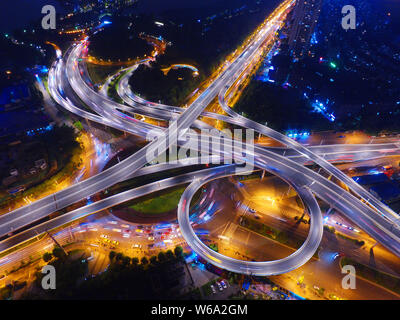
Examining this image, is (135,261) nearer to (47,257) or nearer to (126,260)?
(126,260)

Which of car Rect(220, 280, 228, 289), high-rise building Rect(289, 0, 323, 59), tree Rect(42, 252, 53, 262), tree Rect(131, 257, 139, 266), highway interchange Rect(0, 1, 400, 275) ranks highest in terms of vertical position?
high-rise building Rect(289, 0, 323, 59)

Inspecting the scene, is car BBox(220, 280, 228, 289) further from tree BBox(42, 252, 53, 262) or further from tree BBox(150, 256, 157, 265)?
tree BBox(42, 252, 53, 262)

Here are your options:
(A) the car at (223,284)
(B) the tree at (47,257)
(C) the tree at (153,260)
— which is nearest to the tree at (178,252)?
(C) the tree at (153,260)

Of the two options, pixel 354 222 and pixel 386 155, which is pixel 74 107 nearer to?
pixel 354 222

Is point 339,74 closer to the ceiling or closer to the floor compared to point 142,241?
closer to the ceiling

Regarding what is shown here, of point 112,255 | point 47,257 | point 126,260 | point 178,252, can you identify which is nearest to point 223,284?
point 178,252

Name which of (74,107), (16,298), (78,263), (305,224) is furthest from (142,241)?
(74,107)

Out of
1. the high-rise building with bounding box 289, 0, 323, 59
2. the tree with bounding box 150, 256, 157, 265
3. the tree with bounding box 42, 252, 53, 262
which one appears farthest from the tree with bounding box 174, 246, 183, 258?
the high-rise building with bounding box 289, 0, 323, 59
